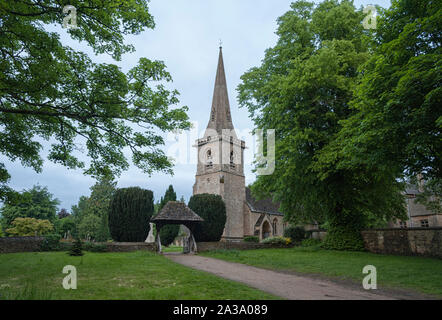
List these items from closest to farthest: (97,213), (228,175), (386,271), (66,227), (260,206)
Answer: (386,271), (228,175), (260,206), (66,227), (97,213)

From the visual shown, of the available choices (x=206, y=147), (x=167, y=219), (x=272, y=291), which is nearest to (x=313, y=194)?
(x=167, y=219)

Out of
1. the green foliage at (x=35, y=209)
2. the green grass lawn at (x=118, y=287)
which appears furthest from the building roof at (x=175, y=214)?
the green foliage at (x=35, y=209)

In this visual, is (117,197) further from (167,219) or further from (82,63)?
(82,63)

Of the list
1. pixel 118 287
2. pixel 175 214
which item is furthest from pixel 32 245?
pixel 118 287

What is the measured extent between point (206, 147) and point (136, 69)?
3412cm

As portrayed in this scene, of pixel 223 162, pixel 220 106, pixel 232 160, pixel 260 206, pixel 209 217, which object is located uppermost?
pixel 220 106

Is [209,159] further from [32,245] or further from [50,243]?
[32,245]

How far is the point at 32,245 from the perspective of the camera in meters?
19.6

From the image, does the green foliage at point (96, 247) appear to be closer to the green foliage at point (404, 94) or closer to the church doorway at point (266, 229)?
the green foliage at point (404, 94)

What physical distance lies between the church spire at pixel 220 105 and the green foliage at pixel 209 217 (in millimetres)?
18465

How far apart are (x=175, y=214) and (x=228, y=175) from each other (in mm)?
20767

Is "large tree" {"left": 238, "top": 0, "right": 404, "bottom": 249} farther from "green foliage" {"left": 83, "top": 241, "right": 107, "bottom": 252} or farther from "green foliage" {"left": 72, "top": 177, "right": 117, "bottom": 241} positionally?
"green foliage" {"left": 72, "top": 177, "right": 117, "bottom": 241}

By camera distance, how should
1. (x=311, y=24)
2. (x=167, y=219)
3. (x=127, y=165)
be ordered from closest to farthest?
(x=127, y=165) → (x=311, y=24) → (x=167, y=219)

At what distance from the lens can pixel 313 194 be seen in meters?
18.2
